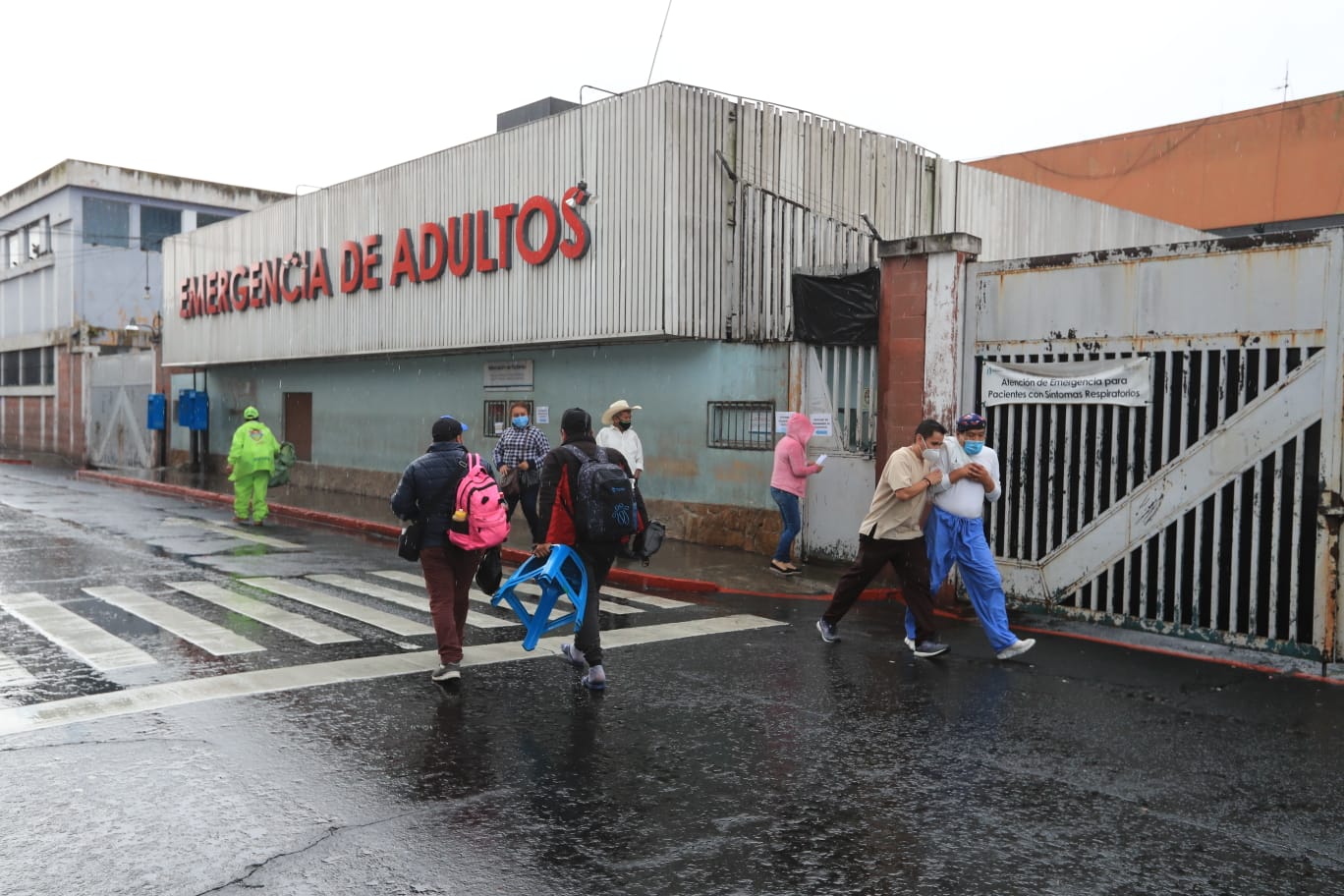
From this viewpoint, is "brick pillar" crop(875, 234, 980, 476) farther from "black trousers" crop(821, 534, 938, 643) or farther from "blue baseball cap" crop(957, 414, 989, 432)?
"black trousers" crop(821, 534, 938, 643)

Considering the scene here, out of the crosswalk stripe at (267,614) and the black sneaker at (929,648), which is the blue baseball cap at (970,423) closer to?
the black sneaker at (929,648)

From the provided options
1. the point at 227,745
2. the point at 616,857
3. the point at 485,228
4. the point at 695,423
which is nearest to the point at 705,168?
the point at 695,423

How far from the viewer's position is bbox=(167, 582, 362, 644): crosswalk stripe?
8.43m

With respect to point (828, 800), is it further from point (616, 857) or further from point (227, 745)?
point (227, 745)

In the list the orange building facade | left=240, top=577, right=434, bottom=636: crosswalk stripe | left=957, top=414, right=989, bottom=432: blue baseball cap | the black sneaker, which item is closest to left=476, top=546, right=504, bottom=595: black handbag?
left=240, top=577, right=434, bottom=636: crosswalk stripe

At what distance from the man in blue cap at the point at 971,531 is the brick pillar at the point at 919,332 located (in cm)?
253

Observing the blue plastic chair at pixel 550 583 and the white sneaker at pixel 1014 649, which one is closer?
the blue plastic chair at pixel 550 583

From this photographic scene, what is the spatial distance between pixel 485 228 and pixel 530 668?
11.8 metres

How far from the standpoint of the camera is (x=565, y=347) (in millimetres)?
17484

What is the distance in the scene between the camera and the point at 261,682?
274 inches

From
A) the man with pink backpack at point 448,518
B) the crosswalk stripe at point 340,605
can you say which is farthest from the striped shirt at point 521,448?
the man with pink backpack at point 448,518

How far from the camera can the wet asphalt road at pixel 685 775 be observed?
4.22 metres

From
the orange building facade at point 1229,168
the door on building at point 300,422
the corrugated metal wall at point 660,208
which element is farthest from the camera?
the orange building facade at point 1229,168

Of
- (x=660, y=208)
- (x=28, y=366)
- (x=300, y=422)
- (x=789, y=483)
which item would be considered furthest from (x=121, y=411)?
(x=789, y=483)
